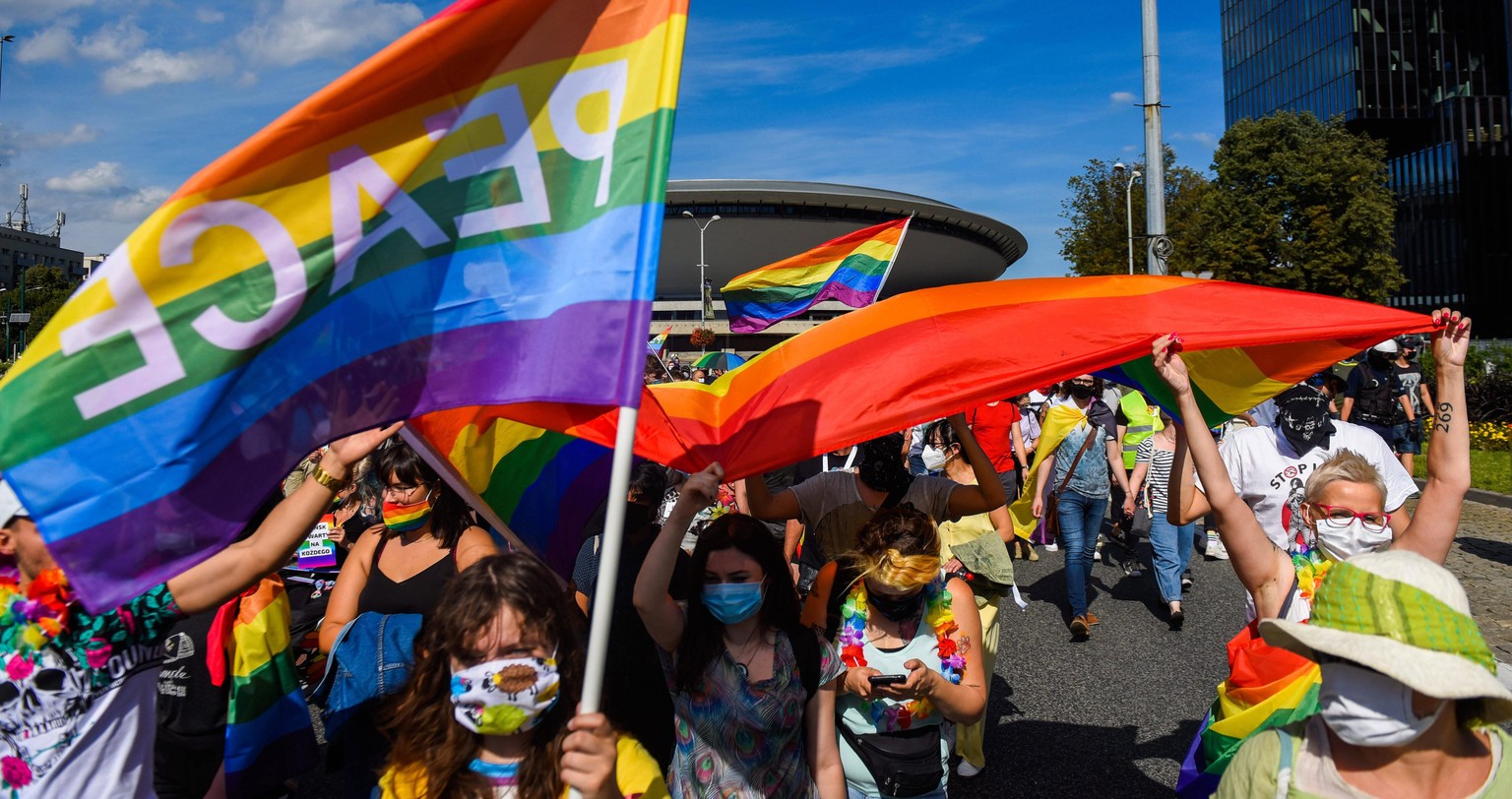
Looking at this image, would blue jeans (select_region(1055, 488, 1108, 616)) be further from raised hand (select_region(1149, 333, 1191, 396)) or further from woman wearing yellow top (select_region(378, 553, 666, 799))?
woman wearing yellow top (select_region(378, 553, 666, 799))

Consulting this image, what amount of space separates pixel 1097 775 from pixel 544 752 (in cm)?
327

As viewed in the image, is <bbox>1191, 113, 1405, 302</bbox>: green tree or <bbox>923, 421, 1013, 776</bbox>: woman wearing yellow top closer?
<bbox>923, 421, 1013, 776</bbox>: woman wearing yellow top

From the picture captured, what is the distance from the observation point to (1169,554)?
7316 millimetres

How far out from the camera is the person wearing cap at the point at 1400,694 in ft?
6.36

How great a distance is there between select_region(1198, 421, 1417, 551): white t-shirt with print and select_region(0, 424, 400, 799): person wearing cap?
11.9 feet

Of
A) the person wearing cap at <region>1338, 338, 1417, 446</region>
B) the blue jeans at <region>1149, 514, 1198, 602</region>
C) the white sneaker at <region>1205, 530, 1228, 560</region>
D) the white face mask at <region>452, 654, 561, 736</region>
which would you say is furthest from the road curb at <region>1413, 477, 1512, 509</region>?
the white face mask at <region>452, 654, 561, 736</region>

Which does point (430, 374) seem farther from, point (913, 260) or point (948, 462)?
point (913, 260)

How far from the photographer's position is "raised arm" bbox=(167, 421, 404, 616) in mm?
2420

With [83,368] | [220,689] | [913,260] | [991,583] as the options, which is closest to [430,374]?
[83,368]

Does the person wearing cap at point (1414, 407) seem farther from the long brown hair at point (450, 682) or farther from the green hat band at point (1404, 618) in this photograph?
the long brown hair at point (450, 682)

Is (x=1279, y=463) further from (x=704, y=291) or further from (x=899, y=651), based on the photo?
(x=704, y=291)

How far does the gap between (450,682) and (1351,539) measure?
2601 millimetres

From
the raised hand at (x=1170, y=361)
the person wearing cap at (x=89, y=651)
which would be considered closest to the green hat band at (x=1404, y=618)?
the raised hand at (x=1170, y=361)

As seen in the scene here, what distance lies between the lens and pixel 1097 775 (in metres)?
4.84
